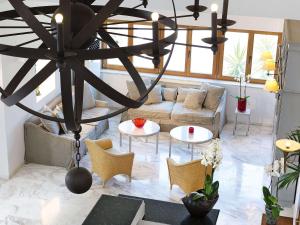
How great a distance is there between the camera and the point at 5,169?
845 centimetres

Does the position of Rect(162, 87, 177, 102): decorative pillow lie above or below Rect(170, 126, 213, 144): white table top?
above

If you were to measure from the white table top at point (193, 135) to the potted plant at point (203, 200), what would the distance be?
200 centimetres

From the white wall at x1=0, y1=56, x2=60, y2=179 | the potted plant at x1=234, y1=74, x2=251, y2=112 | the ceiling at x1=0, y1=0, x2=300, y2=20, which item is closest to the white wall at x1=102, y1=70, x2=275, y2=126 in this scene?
the potted plant at x1=234, y1=74, x2=251, y2=112

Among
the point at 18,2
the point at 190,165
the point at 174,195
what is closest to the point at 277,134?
the point at 190,165

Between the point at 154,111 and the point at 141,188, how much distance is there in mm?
2411

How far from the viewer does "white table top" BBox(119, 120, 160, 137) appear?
29.8 ft

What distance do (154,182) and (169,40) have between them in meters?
6.05

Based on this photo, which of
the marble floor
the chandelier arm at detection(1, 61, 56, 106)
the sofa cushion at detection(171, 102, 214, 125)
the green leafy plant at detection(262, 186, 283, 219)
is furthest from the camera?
the sofa cushion at detection(171, 102, 214, 125)

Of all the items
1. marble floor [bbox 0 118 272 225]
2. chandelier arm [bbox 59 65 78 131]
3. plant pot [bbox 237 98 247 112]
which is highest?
chandelier arm [bbox 59 65 78 131]

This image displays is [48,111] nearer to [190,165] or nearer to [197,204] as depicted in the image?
[190,165]

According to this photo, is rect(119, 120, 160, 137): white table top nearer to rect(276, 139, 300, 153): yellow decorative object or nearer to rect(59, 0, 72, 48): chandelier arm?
rect(276, 139, 300, 153): yellow decorative object

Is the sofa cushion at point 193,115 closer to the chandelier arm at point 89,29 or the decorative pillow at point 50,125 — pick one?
the decorative pillow at point 50,125

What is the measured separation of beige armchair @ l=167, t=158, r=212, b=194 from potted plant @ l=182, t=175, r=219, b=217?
2.47 feet

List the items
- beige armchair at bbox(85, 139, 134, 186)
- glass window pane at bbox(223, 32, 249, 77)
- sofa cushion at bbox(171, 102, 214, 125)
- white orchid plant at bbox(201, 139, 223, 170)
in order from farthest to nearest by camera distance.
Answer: glass window pane at bbox(223, 32, 249, 77) < sofa cushion at bbox(171, 102, 214, 125) < beige armchair at bbox(85, 139, 134, 186) < white orchid plant at bbox(201, 139, 223, 170)
